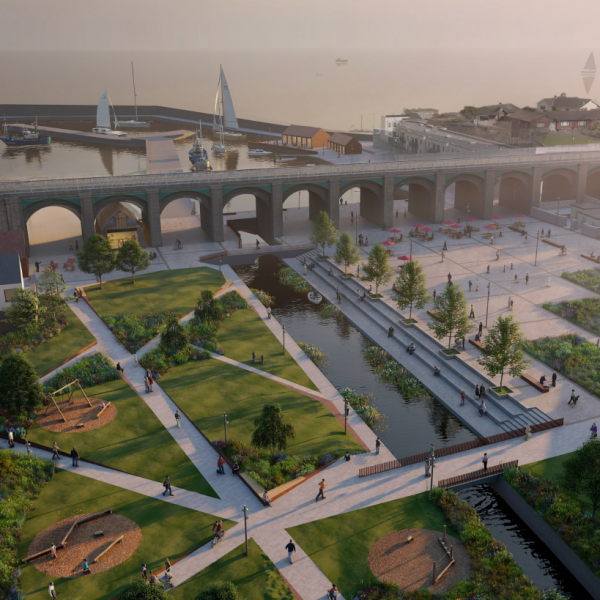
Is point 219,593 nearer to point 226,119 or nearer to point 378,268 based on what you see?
point 378,268

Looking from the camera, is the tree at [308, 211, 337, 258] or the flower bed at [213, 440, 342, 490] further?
the tree at [308, 211, 337, 258]

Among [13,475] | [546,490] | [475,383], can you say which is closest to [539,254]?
[475,383]

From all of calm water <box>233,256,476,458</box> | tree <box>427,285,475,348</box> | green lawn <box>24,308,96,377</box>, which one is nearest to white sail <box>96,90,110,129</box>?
calm water <box>233,256,476,458</box>

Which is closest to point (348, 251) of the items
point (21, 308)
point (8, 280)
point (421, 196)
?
point (421, 196)

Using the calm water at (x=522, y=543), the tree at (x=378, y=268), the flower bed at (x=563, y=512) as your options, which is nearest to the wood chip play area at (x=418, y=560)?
the calm water at (x=522, y=543)

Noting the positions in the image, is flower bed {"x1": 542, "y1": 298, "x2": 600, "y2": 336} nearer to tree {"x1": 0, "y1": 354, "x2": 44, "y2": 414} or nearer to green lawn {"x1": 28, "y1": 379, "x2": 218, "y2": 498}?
green lawn {"x1": 28, "y1": 379, "x2": 218, "y2": 498}

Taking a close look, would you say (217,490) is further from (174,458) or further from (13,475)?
(13,475)

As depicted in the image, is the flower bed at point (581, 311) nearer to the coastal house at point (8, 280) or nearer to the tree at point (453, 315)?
the tree at point (453, 315)
